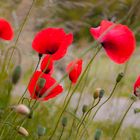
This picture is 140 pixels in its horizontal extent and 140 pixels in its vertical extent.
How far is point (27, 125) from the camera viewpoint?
6.52ft

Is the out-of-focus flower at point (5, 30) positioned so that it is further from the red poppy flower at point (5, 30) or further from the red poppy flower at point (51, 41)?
the red poppy flower at point (51, 41)

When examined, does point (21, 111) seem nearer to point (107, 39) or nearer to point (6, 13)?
point (107, 39)

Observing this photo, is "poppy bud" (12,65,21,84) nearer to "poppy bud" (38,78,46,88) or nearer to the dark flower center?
"poppy bud" (38,78,46,88)

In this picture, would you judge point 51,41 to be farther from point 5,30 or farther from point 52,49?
point 5,30

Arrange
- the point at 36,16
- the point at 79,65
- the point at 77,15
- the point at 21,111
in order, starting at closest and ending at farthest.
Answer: the point at 21,111 < the point at 79,65 < the point at 36,16 < the point at 77,15

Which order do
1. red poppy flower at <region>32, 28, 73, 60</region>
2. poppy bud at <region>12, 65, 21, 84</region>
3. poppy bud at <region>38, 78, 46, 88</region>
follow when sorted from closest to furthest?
poppy bud at <region>12, 65, 21, 84</region>, poppy bud at <region>38, 78, 46, 88</region>, red poppy flower at <region>32, 28, 73, 60</region>

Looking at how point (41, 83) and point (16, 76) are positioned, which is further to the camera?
point (41, 83)

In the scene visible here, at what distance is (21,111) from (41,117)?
1.29 m

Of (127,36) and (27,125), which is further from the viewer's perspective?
(27,125)

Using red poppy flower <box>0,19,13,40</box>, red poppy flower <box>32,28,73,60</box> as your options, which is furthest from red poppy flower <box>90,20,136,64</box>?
red poppy flower <box>0,19,13,40</box>

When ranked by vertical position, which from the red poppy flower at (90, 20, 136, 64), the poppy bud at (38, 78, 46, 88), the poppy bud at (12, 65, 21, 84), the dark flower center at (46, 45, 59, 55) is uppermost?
the red poppy flower at (90, 20, 136, 64)

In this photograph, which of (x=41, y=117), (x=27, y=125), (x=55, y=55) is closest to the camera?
(x=55, y=55)

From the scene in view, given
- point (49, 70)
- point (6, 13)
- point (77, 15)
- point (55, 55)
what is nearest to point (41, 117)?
point (49, 70)

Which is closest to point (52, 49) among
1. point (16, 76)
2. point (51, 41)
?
point (51, 41)
